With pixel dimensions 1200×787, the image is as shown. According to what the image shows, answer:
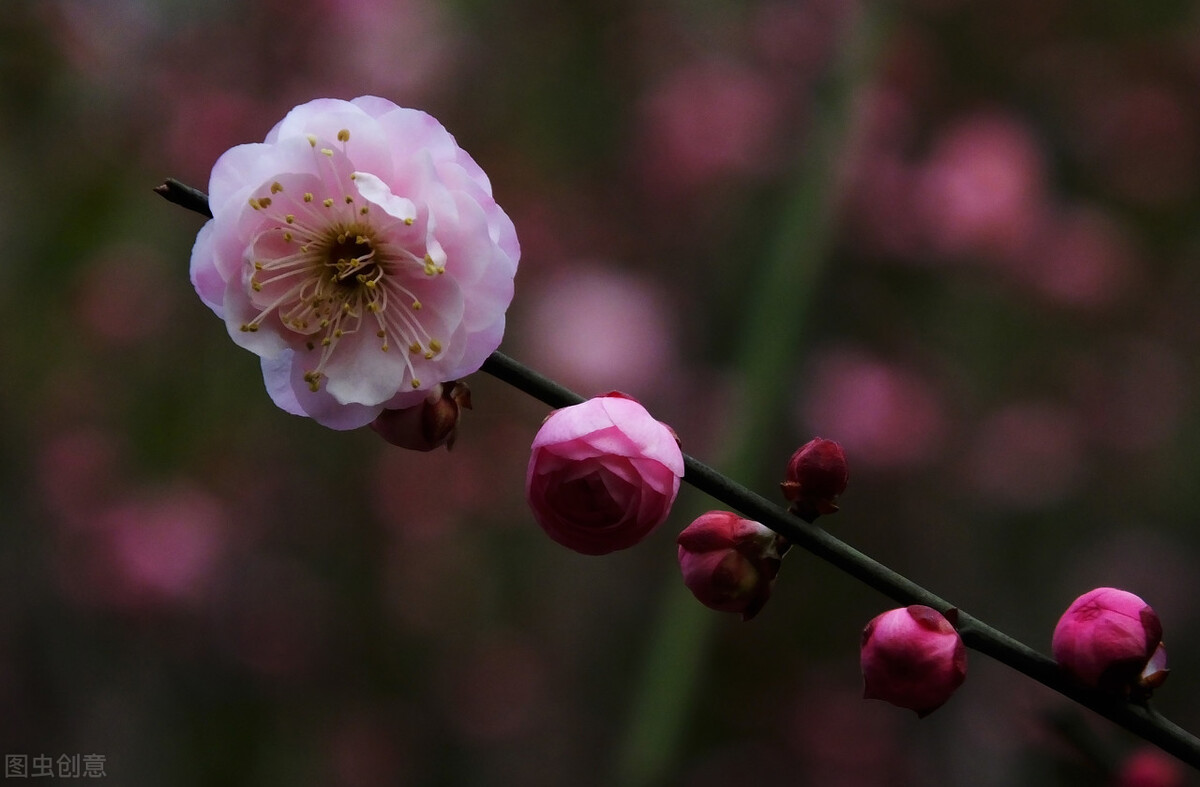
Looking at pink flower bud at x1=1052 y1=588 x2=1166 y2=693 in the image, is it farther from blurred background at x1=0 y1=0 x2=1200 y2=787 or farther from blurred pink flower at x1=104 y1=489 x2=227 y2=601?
blurred pink flower at x1=104 y1=489 x2=227 y2=601

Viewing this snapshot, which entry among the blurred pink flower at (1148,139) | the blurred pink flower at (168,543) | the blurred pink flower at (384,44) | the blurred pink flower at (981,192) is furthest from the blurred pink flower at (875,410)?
the blurred pink flower at (168,543)

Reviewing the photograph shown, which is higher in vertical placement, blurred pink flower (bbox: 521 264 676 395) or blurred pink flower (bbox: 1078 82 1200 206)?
blurred pink flower (bbox: 1078 82 1200 206)

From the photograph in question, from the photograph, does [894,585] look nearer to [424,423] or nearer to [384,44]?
[424,423]

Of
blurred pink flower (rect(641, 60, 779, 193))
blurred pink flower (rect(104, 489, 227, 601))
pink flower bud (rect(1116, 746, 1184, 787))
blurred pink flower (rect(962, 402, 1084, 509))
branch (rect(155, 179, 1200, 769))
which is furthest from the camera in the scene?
blurred pink flower (rect(641, 60, 779, 193))

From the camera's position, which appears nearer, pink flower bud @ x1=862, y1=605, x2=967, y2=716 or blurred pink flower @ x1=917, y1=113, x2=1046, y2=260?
pink flower bud @ x1=862, y1=605, x2=967, y2=716

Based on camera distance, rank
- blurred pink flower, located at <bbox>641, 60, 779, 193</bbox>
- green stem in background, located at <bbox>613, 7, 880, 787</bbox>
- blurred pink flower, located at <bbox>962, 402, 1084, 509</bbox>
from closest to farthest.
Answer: green stem in background, located at <bbox>613, 7, 880, 787</bbox> < blurred pink flower, located at <bbox>962, 402, 1084, 509</bbox> < blurred pink flower, located at <bbox>641, 60, 779, 193</bbox>

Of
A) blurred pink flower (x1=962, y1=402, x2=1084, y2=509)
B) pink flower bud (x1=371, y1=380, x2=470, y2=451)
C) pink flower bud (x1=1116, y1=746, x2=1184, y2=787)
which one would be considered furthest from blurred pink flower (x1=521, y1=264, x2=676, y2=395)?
pink flower bud (x1=371, y1=380, x2=470, y2=451)

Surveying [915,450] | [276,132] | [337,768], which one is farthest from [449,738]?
[276,132]
